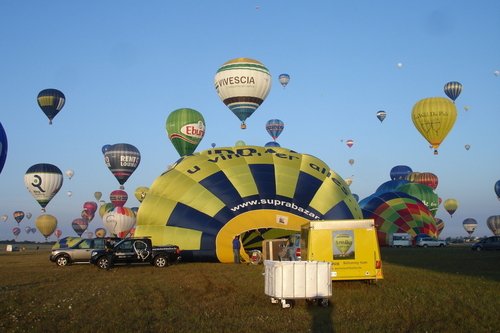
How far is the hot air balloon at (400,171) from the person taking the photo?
83.6 m

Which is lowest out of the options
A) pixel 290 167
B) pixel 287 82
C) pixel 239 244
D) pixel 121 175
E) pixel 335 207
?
pixel 239 244

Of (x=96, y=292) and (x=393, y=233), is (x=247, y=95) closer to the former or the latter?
(x=393, y=233)

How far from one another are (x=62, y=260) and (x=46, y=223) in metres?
72.5

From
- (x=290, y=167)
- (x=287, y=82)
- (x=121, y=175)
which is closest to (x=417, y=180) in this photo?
(x=287, y=82)

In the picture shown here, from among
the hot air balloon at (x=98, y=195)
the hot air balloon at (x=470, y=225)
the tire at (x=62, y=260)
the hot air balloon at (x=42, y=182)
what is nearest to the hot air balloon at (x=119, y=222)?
Answer: the hot air balloon at (x=42, y=182)

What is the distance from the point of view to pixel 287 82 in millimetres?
69375

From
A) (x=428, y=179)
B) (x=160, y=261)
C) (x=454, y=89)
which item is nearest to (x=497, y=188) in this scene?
(x=428, y=179)

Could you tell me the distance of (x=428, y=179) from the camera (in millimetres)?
79438

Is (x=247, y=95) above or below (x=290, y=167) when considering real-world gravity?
above

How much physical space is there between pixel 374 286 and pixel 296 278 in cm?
482

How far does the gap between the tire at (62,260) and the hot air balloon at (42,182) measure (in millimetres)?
37416

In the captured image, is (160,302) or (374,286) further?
(374,286)

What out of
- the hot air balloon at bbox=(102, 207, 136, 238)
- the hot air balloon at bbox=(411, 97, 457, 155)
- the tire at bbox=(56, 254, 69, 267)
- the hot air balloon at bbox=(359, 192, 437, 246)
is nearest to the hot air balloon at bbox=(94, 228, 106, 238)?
the hot air balloon at bbox=(102, 207, 136, 238)

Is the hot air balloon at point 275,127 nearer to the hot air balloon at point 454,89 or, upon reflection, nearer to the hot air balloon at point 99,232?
the hot air balloon at point 454,89
